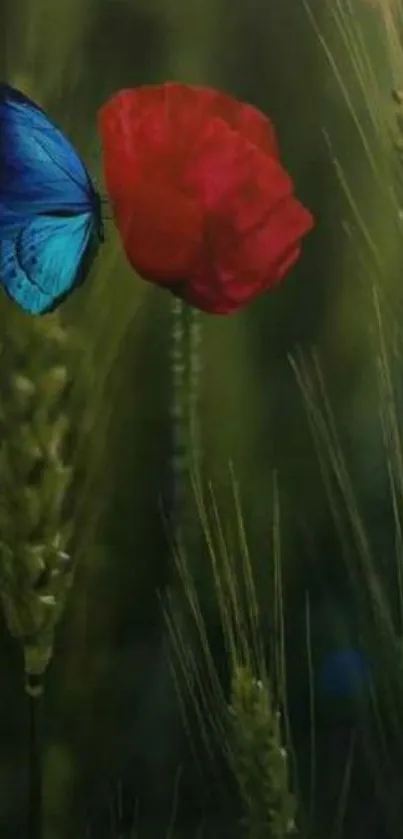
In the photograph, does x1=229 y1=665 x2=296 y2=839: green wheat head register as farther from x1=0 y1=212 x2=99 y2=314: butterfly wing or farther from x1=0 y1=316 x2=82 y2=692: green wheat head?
x1=0 y1=212 x2=99 y2=314: butterfly wing

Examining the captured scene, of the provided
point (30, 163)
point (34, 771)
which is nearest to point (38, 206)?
A: point (30, 163)

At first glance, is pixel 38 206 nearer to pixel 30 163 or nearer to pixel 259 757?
pixel 30 163

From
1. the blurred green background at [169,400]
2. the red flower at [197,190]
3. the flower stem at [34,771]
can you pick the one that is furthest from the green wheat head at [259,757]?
the red flower at [197,190]

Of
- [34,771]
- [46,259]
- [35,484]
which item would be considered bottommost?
[34,771]

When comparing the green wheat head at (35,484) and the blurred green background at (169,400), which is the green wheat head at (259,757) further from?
the green wheat head at (35,484)

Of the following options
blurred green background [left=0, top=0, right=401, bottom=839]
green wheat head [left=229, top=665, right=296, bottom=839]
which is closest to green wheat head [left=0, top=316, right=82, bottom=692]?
blurred green background [left=0, top=0, right=401, bottom=839]

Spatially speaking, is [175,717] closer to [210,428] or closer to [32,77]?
[210,428]
